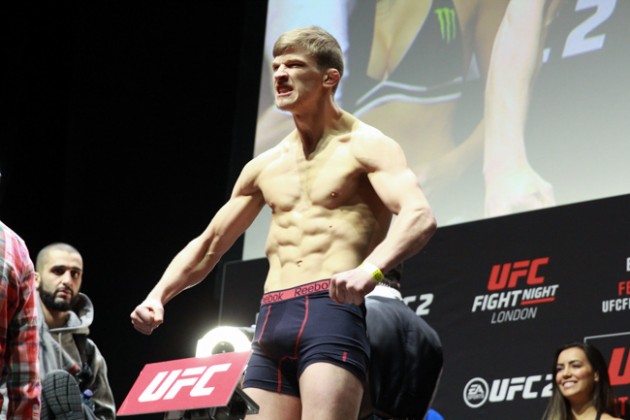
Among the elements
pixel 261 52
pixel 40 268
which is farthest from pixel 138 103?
pixel 40 268

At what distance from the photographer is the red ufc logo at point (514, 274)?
4.86m

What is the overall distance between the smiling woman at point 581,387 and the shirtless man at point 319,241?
74.4 inches

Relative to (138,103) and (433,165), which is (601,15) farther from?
(138,103)

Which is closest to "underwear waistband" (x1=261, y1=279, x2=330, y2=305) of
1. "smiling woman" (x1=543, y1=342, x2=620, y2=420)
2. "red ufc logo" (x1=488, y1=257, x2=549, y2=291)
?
"smiling woman" (x1=543, y1=342, x2=620, y2=420)

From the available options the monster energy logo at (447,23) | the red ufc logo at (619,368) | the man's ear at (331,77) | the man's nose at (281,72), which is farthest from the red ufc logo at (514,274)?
the man's nose at (281,72)

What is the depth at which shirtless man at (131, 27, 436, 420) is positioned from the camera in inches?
99.3

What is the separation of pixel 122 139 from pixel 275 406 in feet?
15.9

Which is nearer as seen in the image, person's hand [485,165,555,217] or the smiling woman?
the smiling woman

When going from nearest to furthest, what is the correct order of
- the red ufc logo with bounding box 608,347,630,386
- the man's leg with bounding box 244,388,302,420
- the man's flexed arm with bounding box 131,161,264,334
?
the man's leg with bounding box 244,388,302,420, the man's flexed arm with bounding box 131,161,264,334, the red ufc logo with bounding box 608,347,630,386

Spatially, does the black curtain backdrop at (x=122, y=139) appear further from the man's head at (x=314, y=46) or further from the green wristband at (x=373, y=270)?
the green wristband at (x=373, y=270)

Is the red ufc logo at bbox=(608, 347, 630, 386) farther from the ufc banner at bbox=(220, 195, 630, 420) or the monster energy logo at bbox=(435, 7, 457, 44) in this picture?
the monster energy logo at bbox=(435, 7, 457, 44)

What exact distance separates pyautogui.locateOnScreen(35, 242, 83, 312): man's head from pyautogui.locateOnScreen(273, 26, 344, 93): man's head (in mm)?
2629

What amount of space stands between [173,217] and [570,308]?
124 inches

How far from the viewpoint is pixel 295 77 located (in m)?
2.75
